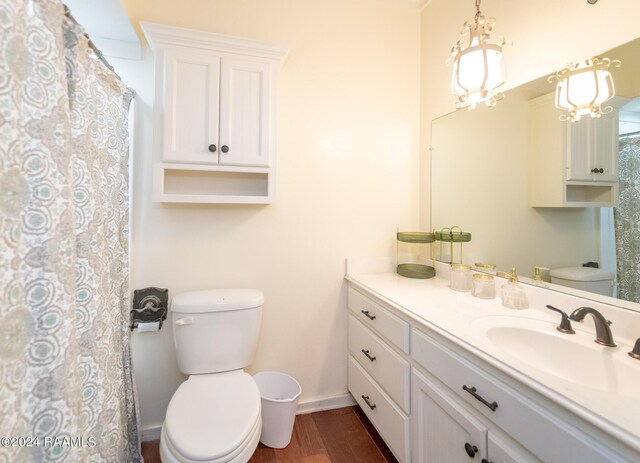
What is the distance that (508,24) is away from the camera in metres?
1.34

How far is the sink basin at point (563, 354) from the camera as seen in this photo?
0.80 m

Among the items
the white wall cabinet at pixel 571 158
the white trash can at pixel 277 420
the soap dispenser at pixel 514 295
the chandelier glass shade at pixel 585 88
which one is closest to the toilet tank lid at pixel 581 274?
the soap dispenser at pixel 514 295

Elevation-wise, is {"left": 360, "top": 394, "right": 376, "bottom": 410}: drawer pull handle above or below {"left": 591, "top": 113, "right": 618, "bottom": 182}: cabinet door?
below

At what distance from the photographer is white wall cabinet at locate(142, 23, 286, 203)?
4.50 ft

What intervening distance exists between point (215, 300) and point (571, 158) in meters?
1.70

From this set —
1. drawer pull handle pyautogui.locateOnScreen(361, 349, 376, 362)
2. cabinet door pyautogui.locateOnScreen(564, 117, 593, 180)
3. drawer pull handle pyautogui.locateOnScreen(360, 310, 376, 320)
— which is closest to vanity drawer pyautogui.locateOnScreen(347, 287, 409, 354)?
drawer pull handle pyautogui.locateOnScreen(360, 310, 376, 320)

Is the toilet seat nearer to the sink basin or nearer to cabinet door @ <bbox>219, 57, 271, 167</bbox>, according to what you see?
the sink basin

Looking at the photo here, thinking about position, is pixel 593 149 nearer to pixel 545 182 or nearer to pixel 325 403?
pixel 545 182

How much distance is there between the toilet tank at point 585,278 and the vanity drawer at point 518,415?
2.05 feet

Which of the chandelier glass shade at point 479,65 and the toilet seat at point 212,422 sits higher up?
the chandelier glass shade at point 479,65

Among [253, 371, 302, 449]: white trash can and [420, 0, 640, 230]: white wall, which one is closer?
[420, 0, 640, 230]: white wall

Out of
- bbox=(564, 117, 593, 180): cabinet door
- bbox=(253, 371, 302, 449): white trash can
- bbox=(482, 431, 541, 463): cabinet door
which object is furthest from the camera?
bbox=(253, 371, 302, 449): white trash can

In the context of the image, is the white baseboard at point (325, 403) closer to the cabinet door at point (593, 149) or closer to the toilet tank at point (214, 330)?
the toilet tank at point (214, 330)

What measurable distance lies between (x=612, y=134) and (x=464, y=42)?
0.91 metres
